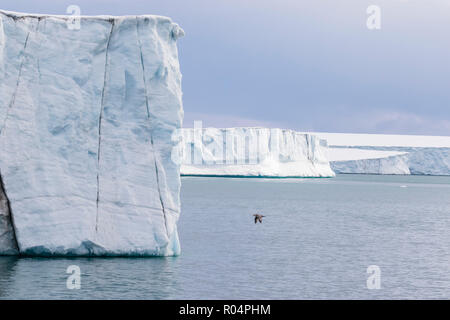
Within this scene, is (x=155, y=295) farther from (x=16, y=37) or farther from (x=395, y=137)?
(x=395, y=137)

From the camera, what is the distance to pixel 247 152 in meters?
90.9

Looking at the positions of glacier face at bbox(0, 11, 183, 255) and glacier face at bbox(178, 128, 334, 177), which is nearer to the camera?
glacier face at bbox(0, 11, 183, 255)

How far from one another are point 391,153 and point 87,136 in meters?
98.9

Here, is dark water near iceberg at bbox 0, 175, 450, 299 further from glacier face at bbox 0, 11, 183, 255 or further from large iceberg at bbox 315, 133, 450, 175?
large iceberg at bbox 315, 133, 450, 175

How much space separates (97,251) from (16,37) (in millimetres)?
5852

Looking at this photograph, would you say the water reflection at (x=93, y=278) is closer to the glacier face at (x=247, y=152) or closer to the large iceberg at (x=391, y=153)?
the glacier face at (x=247, y=152)

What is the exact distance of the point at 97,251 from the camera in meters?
19.1

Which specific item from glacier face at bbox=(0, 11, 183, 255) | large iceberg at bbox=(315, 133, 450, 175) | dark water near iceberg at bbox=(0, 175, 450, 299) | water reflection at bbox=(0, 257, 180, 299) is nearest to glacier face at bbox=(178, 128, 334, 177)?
large iceberg at bbox=(315, 133, 450, 175)

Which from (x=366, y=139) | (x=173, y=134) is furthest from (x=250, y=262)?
(x=366, y=139)

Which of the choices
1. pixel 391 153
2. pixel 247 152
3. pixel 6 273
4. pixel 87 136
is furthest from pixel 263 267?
pixel 391 153

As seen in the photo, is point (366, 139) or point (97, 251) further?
point (366, 139)

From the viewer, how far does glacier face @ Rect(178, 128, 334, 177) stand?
8781 centimetres

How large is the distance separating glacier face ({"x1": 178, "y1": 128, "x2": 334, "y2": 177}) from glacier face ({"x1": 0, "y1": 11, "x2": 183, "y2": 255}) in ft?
210

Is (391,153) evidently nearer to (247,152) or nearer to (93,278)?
(247,152)
